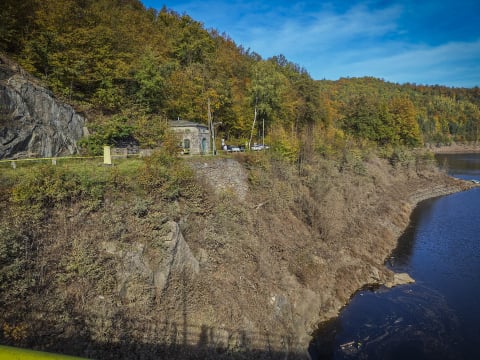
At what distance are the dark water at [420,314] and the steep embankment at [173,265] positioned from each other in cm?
135

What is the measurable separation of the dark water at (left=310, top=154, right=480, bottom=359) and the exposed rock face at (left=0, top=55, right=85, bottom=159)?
59.6 feet

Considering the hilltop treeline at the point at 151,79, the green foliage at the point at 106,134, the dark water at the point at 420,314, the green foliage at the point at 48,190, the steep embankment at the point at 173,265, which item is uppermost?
the hilltop treeline at the point at 151,79

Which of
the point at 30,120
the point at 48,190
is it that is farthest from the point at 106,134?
the point at 48,190

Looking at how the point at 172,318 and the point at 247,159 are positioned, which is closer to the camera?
the point at 172,318

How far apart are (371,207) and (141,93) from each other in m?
25.8

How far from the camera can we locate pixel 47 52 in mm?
22469

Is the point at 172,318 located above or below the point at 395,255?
above

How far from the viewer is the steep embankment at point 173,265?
9672 mm

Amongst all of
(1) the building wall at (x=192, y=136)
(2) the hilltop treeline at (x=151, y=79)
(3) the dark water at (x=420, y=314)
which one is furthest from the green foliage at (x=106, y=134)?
(3) the dark water at (x=420, y=314)

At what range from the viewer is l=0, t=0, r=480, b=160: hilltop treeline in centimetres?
2317

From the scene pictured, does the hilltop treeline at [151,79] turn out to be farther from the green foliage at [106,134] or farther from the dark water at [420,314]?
the dark water at [420,314]

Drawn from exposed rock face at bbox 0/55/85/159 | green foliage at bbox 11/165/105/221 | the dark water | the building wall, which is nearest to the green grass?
green foliage at bbox 11/165/105/221

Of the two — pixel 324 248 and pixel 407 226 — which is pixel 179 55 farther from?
pixel 407 226

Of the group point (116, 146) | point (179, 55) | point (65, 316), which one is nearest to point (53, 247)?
point (65, 316)
